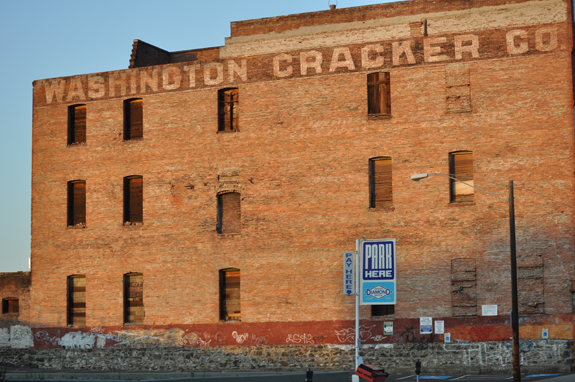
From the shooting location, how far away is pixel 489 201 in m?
29.9

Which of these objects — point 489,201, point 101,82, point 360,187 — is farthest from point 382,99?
point 101,82

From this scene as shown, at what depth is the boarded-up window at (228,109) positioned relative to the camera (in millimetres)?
34469

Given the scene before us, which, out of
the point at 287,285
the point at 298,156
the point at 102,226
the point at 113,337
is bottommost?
the point at 113,337

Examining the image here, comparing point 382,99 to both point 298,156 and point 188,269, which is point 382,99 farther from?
point 188,269

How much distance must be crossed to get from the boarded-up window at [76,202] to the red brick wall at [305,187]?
433 millimetres

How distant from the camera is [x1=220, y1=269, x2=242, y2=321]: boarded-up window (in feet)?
109

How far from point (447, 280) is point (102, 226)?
54.0 ft

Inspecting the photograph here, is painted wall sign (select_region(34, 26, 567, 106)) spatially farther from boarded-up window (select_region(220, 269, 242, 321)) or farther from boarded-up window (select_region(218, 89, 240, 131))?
boarded-up window (select_region(220, 269, 242, 321))

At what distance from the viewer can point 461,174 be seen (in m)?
30.7

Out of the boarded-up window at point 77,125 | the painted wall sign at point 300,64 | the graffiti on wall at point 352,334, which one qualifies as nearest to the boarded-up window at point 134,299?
the boarded-up window at point 77,125

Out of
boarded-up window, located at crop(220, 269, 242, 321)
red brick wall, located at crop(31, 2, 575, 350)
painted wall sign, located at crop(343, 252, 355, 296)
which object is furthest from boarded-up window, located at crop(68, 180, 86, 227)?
painted wall sign, located at crop(343, 252, 355, 296)

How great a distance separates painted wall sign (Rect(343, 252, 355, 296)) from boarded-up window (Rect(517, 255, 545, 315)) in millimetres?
6520

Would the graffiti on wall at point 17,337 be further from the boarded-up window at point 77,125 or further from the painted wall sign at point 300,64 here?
the painted wall sign at point 300,64

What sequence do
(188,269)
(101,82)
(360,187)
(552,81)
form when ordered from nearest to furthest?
(552,81) < (360,187) < (188,269) < (101,82)
